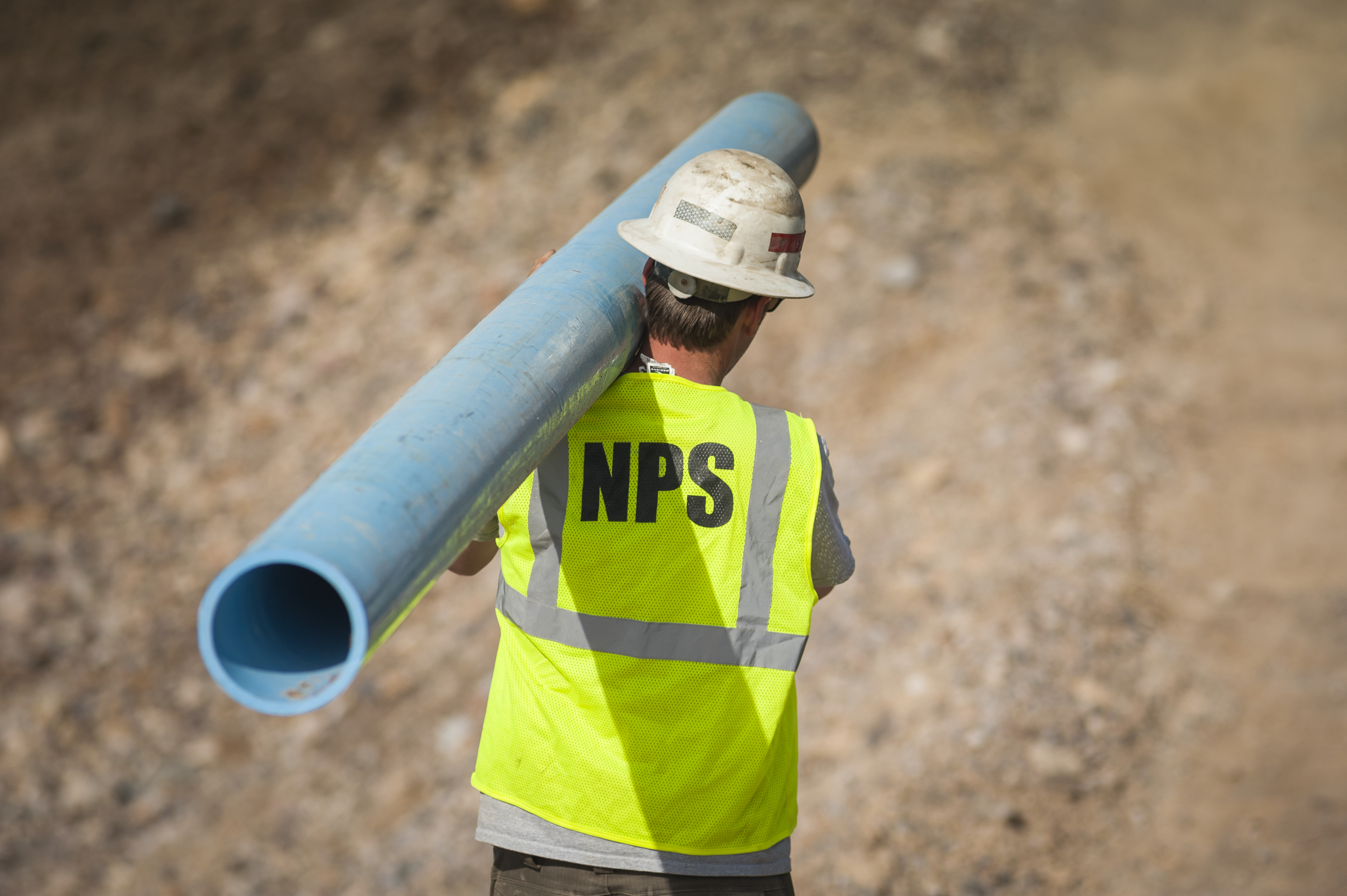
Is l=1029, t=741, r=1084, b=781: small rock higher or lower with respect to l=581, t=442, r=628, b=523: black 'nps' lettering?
lower

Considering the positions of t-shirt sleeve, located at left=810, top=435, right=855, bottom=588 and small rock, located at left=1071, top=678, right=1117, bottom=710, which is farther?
small rock, located at left=1071, top=678, right=1117, bottom=710

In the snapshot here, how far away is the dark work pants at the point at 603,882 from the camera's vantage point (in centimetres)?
199

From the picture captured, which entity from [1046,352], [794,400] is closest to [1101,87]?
[1046,352]

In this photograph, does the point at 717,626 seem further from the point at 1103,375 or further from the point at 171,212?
the point at 171,212

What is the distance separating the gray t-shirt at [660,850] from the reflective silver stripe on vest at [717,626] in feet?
0.31

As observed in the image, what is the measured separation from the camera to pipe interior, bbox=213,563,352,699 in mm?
1331

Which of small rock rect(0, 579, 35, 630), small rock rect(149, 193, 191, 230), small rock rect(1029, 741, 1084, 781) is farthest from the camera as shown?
small rock rect(149, 193, 191, 230)

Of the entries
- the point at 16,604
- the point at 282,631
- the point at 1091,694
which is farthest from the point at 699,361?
the point at 16,604

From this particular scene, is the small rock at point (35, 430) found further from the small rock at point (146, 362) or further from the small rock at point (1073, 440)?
the small rock at point (1073, 440)

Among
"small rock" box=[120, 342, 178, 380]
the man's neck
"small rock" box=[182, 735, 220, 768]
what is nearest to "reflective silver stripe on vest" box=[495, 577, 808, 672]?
the man's neck

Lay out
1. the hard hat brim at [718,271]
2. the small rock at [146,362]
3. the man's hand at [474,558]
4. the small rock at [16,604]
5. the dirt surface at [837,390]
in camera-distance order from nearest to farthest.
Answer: the hard hat brim at [718,271] < the man's hand at [474,558] < the dirt surface at [837,390] < the small rock at [16,604] < the small rock at [146,362]

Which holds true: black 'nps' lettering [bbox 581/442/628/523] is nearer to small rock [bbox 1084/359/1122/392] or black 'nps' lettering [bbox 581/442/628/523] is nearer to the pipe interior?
the pipe interior

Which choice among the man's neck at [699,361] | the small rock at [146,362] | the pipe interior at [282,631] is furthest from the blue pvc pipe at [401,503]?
the small rock at [146,362]

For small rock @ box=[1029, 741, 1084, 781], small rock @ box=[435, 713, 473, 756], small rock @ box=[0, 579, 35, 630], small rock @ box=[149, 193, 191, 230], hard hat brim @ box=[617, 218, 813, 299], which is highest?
hard hat brim @ box=[617, 218, 813, 299]
